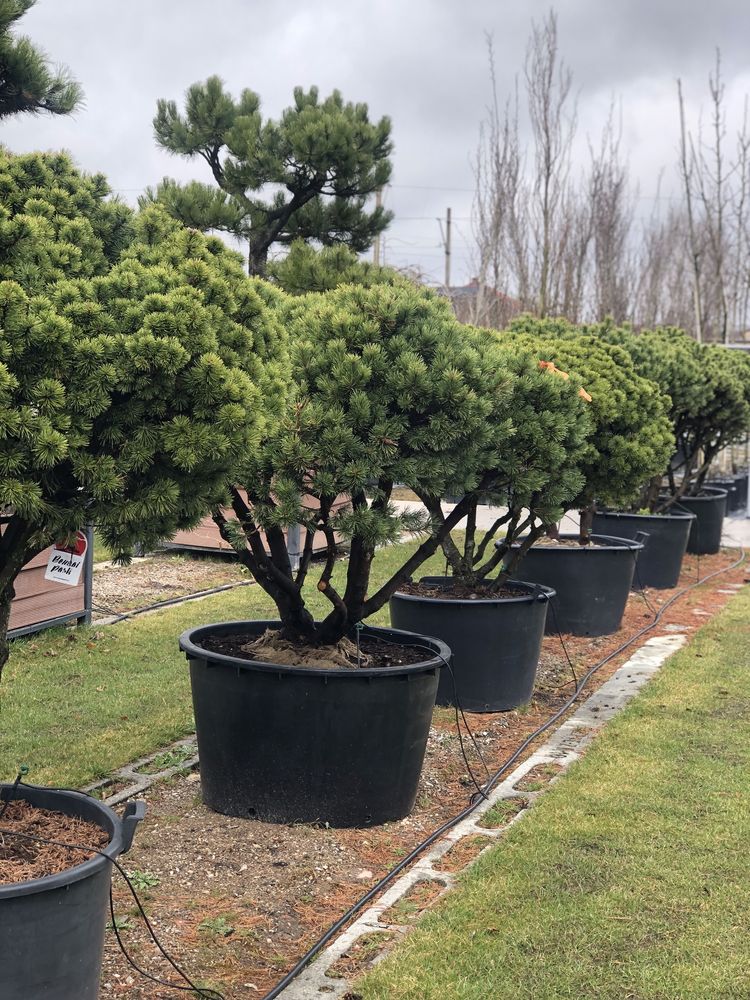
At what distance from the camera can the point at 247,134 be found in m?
11.1

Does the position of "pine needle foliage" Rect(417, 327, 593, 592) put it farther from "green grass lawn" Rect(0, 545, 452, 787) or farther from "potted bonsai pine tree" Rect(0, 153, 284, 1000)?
"potted bonsai pine tree" Rect(0, 153, 284, 1000)

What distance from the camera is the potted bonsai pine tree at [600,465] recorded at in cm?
728

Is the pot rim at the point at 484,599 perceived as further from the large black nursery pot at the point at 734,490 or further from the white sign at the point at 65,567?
the large black nursery pot at the point at 734,490

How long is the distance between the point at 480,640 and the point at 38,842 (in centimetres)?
348

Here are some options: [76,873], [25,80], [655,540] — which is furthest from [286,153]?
[76,873]

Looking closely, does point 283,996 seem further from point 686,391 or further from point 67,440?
point 686,391

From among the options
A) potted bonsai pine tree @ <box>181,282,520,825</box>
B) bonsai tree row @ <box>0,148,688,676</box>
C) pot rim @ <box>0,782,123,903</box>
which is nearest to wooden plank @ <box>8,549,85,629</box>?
bonsai tree row @ <box>0,148,688,676</box>

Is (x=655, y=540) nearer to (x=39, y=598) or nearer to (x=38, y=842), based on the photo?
(x=39, y=598)

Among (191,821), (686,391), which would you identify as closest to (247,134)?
(686,391)

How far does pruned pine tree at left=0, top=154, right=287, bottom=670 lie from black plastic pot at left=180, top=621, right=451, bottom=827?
1296mm

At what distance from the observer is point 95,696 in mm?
5840

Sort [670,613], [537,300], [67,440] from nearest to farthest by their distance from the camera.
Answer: [67,440] < [670,613] < [537,300]

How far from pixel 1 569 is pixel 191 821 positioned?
1673 millimetres

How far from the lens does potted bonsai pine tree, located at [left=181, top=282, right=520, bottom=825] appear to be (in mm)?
3928
